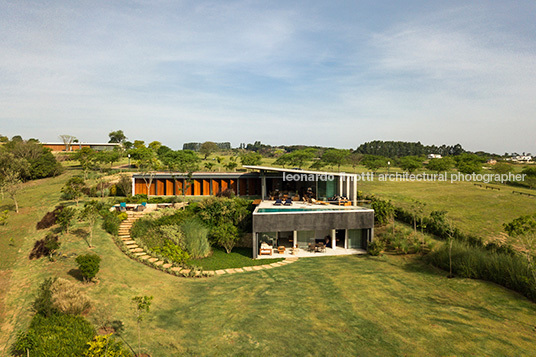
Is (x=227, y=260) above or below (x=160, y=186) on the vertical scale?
below

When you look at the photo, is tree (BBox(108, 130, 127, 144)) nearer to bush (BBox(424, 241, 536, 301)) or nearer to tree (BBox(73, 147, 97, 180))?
tree (BBox(73, 147, 97, 180))

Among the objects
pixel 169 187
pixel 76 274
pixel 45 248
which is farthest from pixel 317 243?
pixel 169 187

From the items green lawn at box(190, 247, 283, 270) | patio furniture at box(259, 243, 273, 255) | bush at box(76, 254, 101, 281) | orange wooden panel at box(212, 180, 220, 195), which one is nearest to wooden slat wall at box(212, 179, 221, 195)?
orange wooden panel at box(212, 180, 220, 195)

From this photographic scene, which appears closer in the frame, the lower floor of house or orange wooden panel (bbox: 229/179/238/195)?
the lower floor of house

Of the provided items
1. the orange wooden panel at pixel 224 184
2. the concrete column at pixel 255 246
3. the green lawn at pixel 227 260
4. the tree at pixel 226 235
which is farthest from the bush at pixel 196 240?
the orange wooden panel at pixel 224 184

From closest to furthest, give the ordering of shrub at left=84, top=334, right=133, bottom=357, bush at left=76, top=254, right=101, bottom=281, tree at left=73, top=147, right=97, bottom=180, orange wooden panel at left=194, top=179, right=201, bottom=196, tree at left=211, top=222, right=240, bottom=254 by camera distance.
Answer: shrub at left=84, top=334, right=133, bottom=357
bush at left=76, top=254, right=101, bottom=281
tree at left=211, top=222, right=240, bottom=254
tree at left=73, top=147, right=97, bottom=180
orange wooden panel at left=194, top=179, right=201, bottom=196

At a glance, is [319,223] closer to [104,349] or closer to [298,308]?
[298,308]

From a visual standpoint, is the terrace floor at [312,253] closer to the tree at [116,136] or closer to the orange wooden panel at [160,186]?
Result: the orange wooden panel at [160,186]
